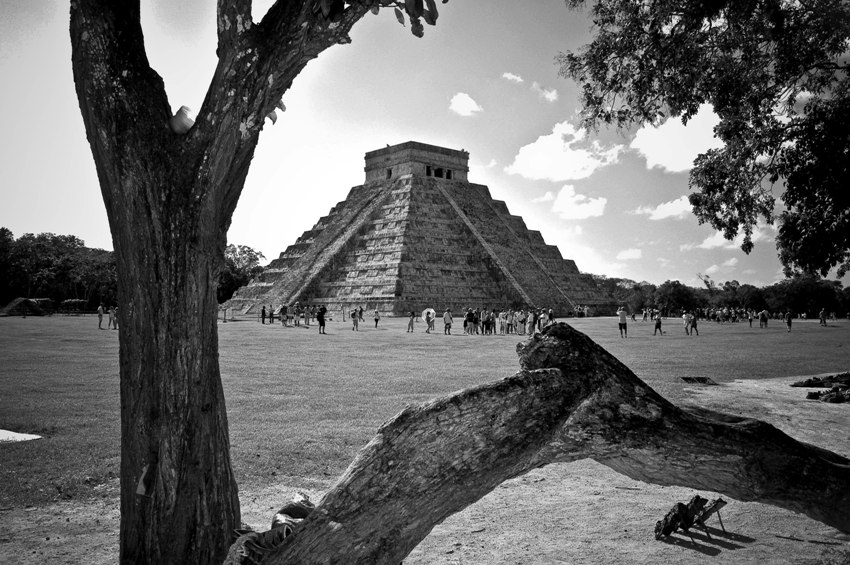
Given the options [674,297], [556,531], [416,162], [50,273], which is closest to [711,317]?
[674,297]

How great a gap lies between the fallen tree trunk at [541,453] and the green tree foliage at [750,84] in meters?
5.09

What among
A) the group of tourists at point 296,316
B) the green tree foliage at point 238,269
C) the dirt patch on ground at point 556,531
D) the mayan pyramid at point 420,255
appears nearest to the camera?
the dirt patch on ground at point 556,531

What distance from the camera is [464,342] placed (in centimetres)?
2272

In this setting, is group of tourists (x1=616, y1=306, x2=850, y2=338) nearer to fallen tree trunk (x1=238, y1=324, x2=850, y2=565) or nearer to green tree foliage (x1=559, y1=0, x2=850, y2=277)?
green tree foliage (x1=559, y1=0, x2=850, y2=277)

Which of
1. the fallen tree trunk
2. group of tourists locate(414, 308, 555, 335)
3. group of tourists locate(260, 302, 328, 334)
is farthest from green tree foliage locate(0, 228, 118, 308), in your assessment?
the fallen tree trunk

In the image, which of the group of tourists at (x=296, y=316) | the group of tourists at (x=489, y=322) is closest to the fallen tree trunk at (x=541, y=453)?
the group of tourists at (x=489, y=322)

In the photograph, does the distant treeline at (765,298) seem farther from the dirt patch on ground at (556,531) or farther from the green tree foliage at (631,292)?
the dirt patch on ground at (556,531)

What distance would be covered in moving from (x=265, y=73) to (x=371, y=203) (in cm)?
5147

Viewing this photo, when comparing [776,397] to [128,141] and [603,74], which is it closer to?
[603,74]

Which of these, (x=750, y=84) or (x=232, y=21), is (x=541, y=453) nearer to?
(x=232, y=21)

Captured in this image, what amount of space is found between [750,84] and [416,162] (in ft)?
160

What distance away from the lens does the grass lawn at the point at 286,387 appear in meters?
5.85

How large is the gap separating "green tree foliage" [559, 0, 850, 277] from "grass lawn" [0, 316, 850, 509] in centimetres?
354

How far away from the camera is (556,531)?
4492 millimetres
